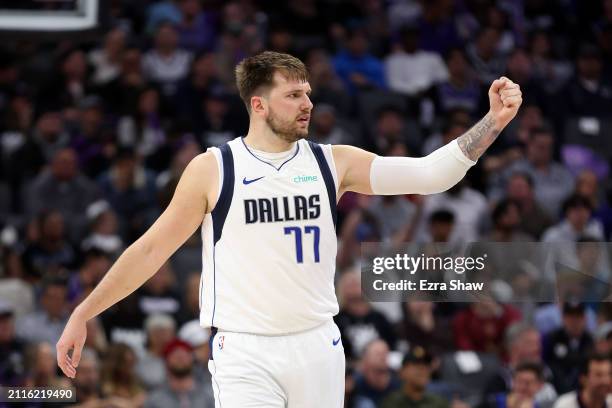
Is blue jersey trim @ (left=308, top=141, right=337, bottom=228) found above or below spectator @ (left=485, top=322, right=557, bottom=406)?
above

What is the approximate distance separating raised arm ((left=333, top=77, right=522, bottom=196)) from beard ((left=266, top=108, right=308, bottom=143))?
0.80 ft

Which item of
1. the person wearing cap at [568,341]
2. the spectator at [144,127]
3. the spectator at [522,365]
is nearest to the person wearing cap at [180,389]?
the spectator at [522,365]

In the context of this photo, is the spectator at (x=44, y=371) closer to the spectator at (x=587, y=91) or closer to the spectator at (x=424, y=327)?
the spectator at (x=424, y=327)

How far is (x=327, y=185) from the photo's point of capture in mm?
5730

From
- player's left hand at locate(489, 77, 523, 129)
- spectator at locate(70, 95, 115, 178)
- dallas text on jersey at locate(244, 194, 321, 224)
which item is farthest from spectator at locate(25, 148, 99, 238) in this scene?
player's left hand at locate(489, 77, 523, 129)

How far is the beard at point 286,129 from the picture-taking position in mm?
5707

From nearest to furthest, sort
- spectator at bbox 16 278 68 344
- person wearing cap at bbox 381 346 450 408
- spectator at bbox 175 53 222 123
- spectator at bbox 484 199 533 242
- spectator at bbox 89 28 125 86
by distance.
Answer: person wearing cap at bbox 381 346 450 408 < spectator at bbox 16 278 68 344 < spectator at bbox 484 199 533 242 < spectator at bbox 175 53 222 123 < spectator at bbox 89 28 125 86

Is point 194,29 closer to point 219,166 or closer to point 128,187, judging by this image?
point 128,187

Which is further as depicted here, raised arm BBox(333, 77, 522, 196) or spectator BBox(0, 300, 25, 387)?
spectator BBox(0, 300, 25, 387)

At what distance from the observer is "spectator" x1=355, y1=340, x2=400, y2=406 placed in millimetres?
9672

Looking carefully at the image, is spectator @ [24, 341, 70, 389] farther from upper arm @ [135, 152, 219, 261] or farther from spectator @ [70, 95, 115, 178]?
spectator @ [70, 95, 115, 178]

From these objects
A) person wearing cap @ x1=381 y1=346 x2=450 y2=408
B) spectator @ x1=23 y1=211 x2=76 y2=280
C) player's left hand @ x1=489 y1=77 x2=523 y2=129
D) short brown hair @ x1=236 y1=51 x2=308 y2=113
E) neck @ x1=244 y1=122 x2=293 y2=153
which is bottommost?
person wearing cap @ x1=381 y1=346 x2=450 y2=408

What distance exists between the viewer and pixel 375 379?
9711 mm

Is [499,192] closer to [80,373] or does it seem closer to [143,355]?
[143,355]
